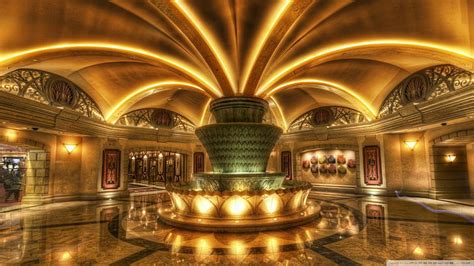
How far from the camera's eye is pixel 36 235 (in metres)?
4.93

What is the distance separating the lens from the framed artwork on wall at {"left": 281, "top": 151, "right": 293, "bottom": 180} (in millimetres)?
14908

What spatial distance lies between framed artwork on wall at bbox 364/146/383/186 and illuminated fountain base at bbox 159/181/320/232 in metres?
7.28

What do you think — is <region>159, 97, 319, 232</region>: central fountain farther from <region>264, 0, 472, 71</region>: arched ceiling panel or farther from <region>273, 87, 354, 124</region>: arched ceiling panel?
<region>273, 87, 354, 124</region>: arched ceiling panel

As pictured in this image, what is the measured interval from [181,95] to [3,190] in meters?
8.67

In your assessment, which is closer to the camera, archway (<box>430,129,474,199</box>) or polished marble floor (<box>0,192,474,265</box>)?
polished marble floor (<box>0,192,474,265</box>)

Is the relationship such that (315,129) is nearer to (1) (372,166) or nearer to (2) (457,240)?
(1) (372,166)

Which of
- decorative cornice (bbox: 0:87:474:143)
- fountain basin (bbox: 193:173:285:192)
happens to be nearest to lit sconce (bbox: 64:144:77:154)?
decorative cornice (bbox: 0:87:474:143)

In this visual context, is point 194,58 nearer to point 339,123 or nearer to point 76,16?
point 76,16

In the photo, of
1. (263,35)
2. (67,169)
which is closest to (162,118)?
(67,169)

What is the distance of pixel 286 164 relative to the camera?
15164 millimetres

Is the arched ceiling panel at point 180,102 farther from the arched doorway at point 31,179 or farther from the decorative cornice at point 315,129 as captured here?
the arched doorway at point 31,179

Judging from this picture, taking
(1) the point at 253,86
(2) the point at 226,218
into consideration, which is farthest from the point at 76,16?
(2) the point at 226,218

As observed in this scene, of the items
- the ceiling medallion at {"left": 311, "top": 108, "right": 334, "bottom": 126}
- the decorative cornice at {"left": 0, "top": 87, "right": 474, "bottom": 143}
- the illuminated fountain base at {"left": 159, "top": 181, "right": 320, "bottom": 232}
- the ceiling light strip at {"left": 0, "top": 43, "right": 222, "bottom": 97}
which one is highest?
the ceiling light strip at {"left": 0, "top": 43, "right": 222, "bottom": 97}

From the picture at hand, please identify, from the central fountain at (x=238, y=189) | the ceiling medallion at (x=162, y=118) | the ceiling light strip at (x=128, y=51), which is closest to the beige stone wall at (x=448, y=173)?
the central fountain at (x=238, y=189)
